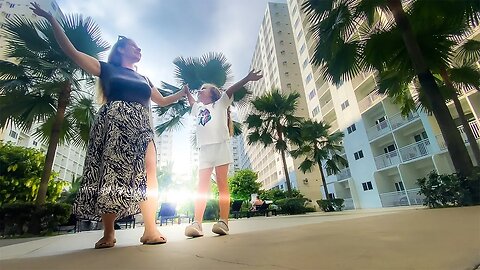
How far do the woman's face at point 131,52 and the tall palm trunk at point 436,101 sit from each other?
5.40 m

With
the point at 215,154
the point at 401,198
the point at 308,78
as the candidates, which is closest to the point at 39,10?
the point at 215,154

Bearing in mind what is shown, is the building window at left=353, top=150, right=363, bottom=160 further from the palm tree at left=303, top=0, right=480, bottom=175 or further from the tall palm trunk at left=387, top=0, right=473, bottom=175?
the tall palm trunk at left=387, top=0, right=473, bottom=175

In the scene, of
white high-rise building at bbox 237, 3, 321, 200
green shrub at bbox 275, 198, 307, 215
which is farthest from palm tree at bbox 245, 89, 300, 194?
white high-rise building at bbox 237, 3, 321, 200

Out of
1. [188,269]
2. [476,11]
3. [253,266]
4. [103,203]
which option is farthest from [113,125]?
[476,11]

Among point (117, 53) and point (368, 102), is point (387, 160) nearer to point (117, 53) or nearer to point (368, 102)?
point (368, 102)

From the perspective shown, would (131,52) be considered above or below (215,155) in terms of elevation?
above

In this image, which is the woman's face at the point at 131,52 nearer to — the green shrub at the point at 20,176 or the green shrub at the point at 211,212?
the green shrub at the point at 211,212

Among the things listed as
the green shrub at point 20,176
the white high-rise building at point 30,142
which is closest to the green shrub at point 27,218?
the green shrub at point 20,176

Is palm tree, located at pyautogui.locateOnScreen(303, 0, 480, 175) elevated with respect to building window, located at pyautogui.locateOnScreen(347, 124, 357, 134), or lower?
lower

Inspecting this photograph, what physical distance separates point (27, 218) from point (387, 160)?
61.3ft

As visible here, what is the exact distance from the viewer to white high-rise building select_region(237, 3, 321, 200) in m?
32.3

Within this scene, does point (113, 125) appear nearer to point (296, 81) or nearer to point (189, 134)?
point (189, 134)

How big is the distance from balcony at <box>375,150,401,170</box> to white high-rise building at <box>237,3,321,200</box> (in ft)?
50.8

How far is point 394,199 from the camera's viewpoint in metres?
15.3
